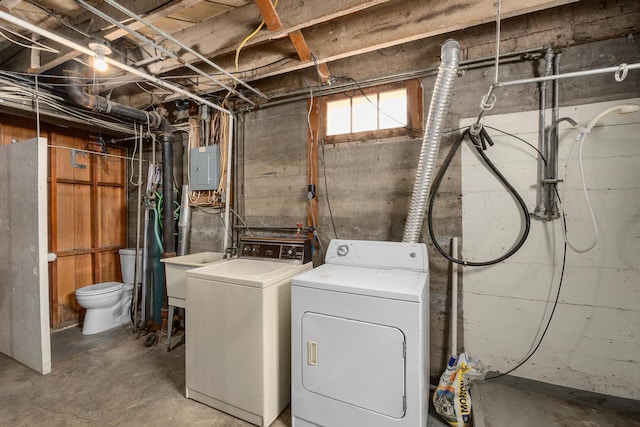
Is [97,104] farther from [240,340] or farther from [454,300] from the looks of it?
[454,300]

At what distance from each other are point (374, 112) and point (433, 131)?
623 millimetres

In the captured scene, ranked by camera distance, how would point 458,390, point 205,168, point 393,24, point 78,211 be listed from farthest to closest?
point 78,211, point 205,168, point 393,24, point 458,390

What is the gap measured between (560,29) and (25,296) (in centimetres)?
436

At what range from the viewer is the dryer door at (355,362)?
1397mm

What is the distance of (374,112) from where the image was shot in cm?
227

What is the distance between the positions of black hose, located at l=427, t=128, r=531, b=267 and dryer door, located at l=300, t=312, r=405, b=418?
832mm

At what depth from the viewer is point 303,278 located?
1641mm

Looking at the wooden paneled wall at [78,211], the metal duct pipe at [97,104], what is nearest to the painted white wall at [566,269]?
the metal duct pipe at [97,104]

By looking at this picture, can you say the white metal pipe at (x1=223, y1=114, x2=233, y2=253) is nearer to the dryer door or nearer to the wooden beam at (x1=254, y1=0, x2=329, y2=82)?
the wooden beam at (x1=254, y1=0, x2=329, y2=82)

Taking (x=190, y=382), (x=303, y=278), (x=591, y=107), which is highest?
(x=591, y=107)

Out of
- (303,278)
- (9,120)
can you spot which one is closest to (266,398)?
(303,278)

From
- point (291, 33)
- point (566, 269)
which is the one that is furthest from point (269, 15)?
point (566, 269)

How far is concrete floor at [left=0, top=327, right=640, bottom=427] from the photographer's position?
163 cm

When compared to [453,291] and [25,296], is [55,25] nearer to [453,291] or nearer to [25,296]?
[25,296]
